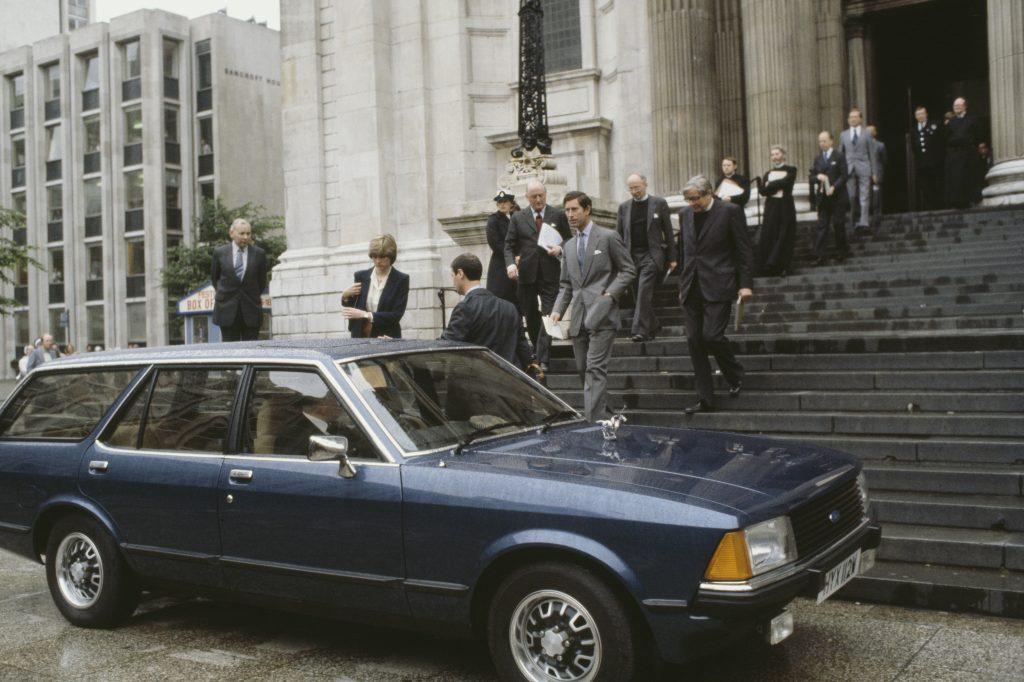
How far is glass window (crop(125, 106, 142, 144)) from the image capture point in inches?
2021

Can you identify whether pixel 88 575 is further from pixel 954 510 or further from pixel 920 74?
pixel 920 74

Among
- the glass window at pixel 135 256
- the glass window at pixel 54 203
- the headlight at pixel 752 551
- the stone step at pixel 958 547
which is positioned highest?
the glass window at pixel 54 203

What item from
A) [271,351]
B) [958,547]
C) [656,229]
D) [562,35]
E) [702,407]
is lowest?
[958,547]

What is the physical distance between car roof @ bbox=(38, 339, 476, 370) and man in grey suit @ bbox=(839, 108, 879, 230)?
1062cm

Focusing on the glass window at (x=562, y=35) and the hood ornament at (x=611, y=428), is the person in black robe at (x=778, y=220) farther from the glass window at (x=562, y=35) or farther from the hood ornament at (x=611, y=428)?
the hood ornament at (x=611, y=428)

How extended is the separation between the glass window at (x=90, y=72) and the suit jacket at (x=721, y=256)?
51.3 meters

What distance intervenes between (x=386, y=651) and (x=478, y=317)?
2982mm

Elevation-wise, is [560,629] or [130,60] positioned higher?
[130,60]

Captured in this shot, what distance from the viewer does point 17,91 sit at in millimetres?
56562

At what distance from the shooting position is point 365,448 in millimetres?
4770

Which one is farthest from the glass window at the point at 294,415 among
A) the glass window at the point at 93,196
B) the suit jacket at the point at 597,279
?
the glass window at the point at 93,196

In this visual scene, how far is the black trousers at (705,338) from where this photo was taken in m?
8.79

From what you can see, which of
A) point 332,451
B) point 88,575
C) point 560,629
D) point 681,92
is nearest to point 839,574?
point 560,629

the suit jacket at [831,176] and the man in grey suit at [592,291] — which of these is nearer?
the man in grey suit at [592,291]
